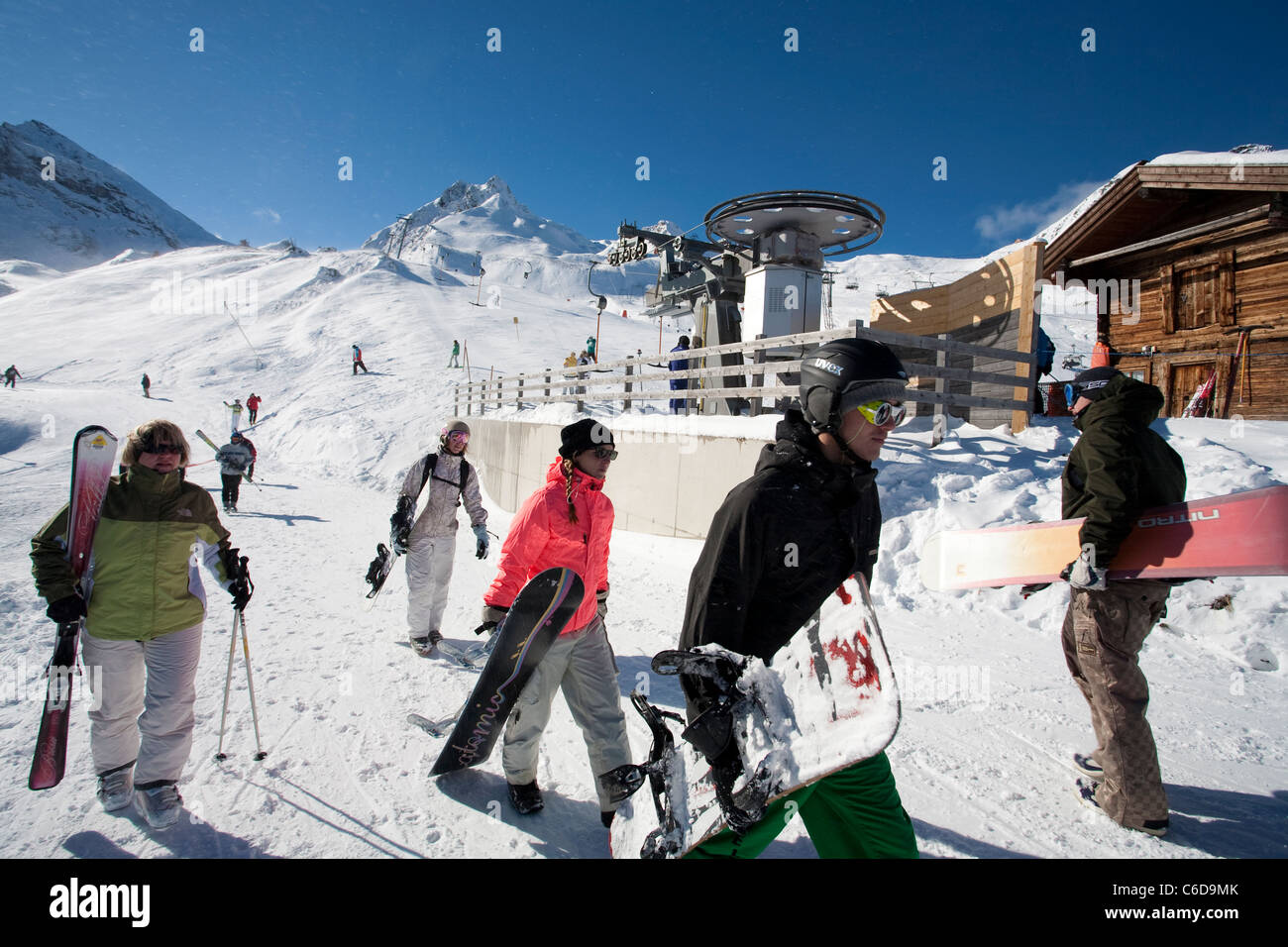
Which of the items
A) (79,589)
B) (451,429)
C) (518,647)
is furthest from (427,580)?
(518,647)

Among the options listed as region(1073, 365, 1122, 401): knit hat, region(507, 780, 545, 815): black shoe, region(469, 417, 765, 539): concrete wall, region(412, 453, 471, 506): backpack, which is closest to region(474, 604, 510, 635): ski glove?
region(507, 780, 545, 815): black shoe

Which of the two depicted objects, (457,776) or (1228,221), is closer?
(457,776)

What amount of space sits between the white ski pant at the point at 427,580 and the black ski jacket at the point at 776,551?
397 centimetres

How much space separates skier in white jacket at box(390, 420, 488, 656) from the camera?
513 cm

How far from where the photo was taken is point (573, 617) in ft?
9.77

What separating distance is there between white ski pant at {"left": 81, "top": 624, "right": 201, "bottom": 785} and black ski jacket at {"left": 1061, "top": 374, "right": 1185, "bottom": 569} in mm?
4472

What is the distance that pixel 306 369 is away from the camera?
30.0 meters

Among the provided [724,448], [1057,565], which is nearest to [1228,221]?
[724,448]

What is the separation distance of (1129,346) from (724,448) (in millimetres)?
10464

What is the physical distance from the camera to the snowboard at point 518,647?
2.84m

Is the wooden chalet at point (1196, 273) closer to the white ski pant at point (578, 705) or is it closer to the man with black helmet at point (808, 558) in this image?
the man with black helmet at point (808, 558)

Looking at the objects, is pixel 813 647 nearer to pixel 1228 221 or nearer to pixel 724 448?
pixel 724 448

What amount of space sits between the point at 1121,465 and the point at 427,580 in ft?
16.2
